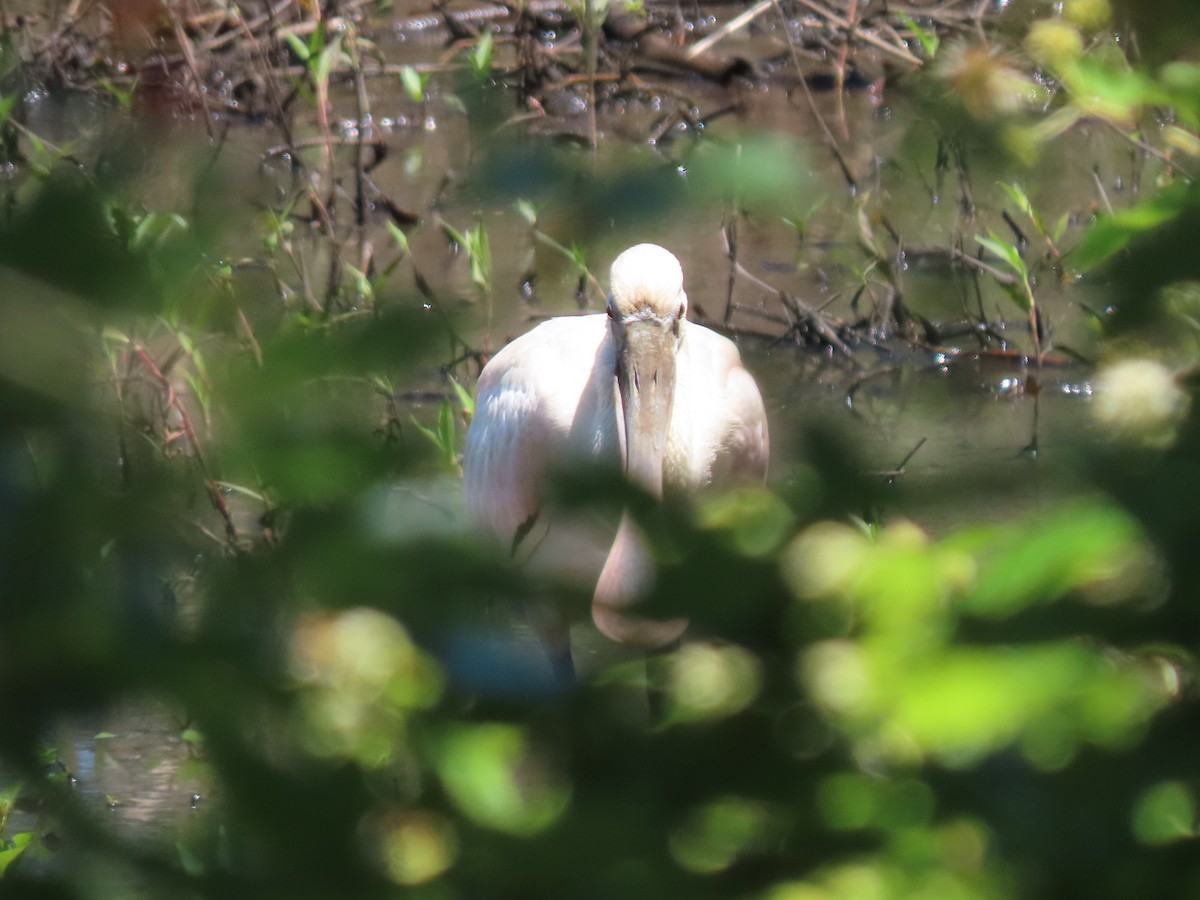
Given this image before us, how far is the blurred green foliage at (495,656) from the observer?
668mm

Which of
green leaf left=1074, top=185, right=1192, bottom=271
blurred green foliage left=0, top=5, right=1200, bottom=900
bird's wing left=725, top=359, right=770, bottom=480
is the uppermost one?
green leaf left=1074, top=185, right=1192, bottom=271

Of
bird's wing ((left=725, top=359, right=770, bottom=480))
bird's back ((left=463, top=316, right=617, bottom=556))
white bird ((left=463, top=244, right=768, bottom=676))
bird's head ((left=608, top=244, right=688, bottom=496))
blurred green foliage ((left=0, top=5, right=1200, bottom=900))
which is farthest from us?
bird's wing ((left=725, top=359, right=770, bottom=480))

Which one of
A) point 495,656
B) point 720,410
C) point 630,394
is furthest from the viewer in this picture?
point 720,410

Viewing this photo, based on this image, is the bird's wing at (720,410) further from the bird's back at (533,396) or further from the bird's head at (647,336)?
the bird's back at (533,396)

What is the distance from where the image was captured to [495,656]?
0.72m

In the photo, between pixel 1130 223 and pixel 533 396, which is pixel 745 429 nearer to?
pixel 533 396

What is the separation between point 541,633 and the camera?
2.62 feet

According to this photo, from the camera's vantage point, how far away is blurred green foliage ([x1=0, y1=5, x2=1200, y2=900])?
668mm

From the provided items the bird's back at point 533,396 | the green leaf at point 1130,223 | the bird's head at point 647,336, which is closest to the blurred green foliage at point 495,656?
the green leaf at point 1130,223

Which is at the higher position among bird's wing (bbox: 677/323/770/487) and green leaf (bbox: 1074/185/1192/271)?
green leaf (bbox: 1074/185/1192/271)

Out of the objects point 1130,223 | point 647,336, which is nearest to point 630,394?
point 647,336

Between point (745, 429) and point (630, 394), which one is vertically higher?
point (630, 394)

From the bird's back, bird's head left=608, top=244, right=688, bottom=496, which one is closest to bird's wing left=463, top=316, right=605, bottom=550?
the bird's back

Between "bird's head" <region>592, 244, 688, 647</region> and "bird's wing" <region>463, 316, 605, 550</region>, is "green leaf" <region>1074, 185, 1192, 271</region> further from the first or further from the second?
"bird's wing" <region>463, 316, 605, 550</region>
